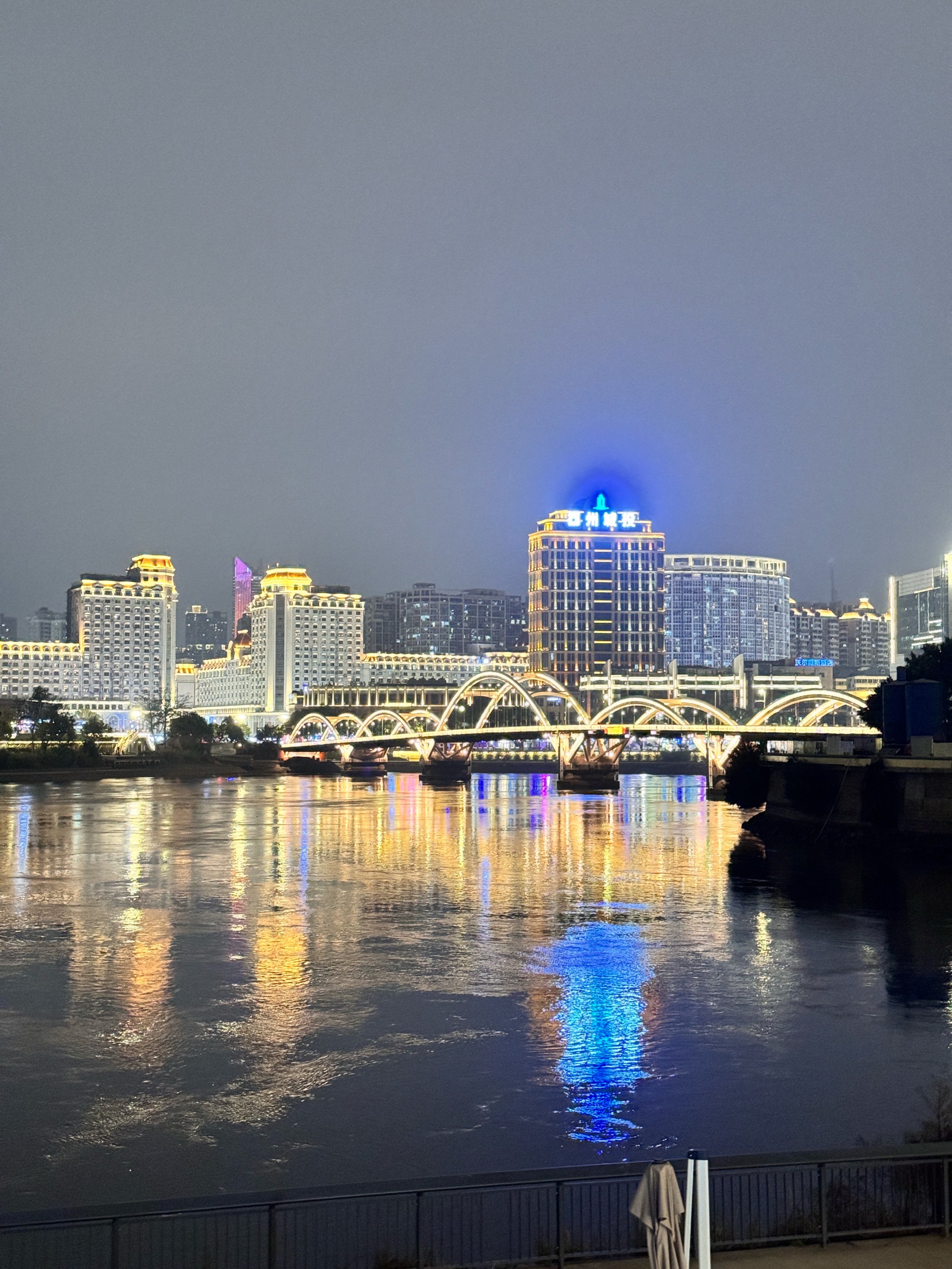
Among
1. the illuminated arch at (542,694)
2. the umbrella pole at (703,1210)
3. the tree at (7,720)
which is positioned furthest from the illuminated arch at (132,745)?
the umbrella pole at (703,1210)

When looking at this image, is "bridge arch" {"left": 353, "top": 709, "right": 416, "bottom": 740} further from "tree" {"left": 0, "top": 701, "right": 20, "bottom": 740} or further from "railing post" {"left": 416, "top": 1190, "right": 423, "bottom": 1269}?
"railing post" {"left": 416, "top": 1190, "right": 423, "bottom": 1269}

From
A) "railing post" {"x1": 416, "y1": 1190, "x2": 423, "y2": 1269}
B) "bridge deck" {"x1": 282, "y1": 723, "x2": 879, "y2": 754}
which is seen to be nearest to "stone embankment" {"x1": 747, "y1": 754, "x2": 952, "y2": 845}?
"bridge deck" {"x1": 282, "y1": 723, "x2": 879, "y2": 754}

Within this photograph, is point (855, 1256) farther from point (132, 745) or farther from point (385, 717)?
point (385, 717)

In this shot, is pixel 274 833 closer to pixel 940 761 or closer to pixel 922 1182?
pixel 940 761

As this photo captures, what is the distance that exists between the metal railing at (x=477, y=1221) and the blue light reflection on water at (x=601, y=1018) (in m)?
3.21

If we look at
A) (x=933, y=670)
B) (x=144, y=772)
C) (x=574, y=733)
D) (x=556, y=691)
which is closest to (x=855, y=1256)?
(x=933, y=670)

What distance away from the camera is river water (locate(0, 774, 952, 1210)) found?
58.5ft

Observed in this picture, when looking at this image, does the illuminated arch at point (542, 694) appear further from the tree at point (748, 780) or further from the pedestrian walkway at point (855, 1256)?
the pedestrian walkway at point (855, 1256)

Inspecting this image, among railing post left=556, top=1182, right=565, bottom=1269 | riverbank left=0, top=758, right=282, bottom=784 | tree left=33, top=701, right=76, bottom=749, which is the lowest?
riverbank left=0, top=758, right=282, bottom=784

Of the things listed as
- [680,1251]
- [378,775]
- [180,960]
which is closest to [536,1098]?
[680,1251]

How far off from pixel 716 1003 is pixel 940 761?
29.9 m

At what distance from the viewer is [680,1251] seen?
30.5ft

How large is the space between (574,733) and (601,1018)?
355ft

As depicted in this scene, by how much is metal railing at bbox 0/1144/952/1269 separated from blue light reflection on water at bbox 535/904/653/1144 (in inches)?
126
